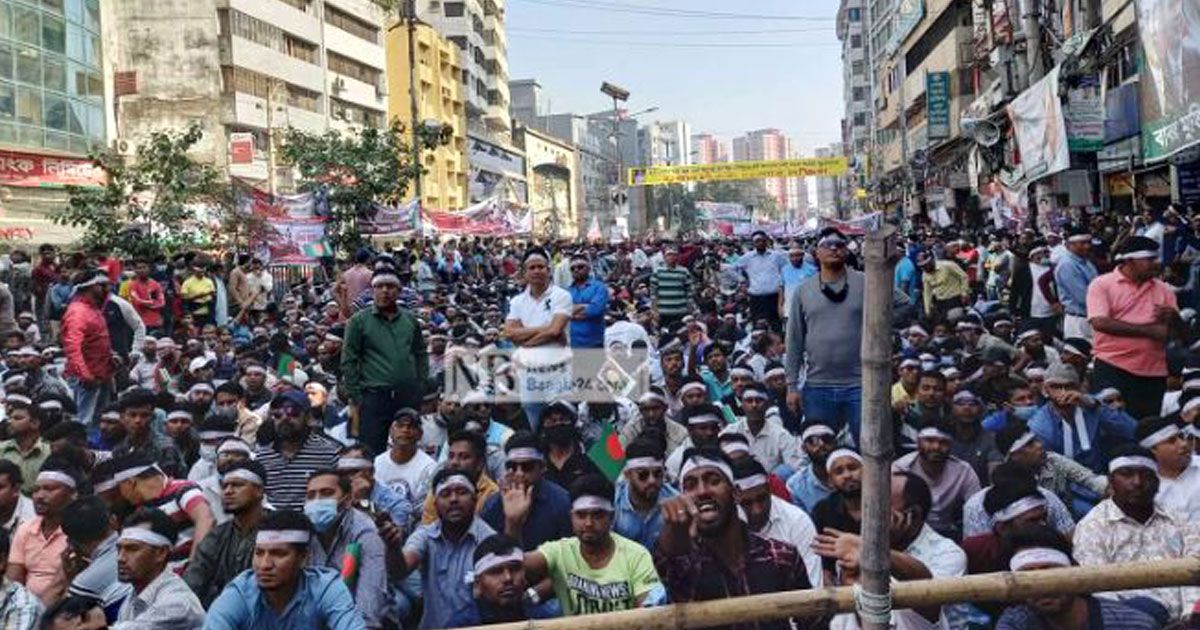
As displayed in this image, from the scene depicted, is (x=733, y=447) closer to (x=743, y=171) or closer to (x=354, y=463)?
(x=354, y=463)

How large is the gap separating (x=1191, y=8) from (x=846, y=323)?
17.6ft

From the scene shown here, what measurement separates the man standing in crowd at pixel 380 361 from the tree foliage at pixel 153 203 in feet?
43.4

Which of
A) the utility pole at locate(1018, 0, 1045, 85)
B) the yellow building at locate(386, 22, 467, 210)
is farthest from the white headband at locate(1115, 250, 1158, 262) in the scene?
the yellow building at locate(386, 22, 467, 210)

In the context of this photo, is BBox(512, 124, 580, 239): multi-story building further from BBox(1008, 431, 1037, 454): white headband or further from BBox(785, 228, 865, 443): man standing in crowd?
BBox(1008, 431, 1037, 454): white headband

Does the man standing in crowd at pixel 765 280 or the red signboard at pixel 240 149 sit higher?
the red signboard at pixel 240 149

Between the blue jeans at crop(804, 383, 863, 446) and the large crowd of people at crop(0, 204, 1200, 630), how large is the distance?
0.06 ft

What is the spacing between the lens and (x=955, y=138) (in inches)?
1624

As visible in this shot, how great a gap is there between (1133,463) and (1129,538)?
373 mm

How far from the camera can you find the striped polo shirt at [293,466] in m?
6.55

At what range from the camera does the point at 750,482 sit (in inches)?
213

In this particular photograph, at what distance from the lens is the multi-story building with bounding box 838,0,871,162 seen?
319ft

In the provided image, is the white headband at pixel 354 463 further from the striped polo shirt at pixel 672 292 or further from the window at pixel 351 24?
the window at pixel 351 24

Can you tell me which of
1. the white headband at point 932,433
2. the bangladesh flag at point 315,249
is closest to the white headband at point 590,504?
the white headband at point 932,433

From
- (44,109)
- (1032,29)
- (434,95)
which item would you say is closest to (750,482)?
(1032,29)
